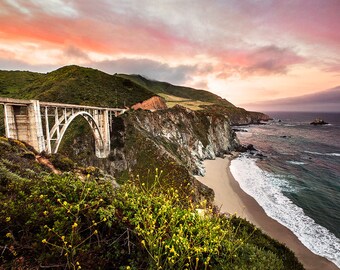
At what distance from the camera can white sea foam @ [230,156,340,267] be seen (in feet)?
65.7

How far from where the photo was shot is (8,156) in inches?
342

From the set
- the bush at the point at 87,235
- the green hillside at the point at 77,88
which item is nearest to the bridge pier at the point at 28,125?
the bush at the point at 87,235

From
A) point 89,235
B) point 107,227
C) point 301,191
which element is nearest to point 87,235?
point 89,235

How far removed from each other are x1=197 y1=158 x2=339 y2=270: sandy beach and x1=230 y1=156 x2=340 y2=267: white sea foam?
0.81 metres

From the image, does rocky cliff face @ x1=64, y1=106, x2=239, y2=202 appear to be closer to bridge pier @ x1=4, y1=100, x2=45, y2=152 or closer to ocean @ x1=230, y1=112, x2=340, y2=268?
ocean @ x1=230, y1=112, x2=340, y2=268

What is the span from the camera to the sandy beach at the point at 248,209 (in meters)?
18.5

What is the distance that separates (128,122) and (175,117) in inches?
732

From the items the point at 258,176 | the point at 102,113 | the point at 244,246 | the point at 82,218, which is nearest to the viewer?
the point at 82,218

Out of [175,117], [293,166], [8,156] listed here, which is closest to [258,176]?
[293,166]

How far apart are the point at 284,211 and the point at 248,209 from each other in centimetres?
479

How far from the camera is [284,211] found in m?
26.7

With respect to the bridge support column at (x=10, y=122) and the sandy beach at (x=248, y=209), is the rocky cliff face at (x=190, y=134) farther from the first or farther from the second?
the bridge support column at (x=10, y=122)

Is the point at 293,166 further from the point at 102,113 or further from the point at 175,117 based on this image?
the point at 102,113

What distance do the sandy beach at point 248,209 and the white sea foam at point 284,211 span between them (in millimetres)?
809
